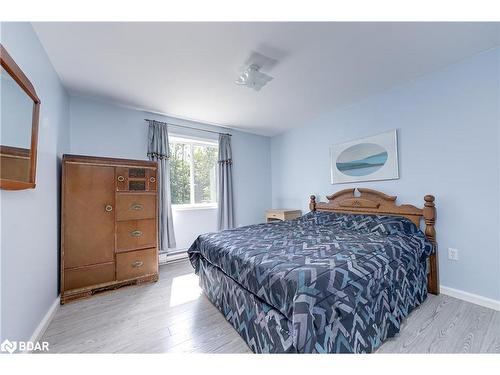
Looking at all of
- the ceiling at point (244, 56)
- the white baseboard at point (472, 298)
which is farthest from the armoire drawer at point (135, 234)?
the white baseboard at point (472, 298)

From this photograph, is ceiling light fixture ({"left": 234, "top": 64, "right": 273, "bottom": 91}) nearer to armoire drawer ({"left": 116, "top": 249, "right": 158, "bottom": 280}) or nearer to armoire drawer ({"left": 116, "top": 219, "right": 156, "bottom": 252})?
armoire drawer ({"left": 116, "top": 219, "right": 156, "bottom": 252})

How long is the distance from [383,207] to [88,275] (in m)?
3.43

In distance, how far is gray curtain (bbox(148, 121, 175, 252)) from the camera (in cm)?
308

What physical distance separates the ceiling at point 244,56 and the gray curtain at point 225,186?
1027 millimetres

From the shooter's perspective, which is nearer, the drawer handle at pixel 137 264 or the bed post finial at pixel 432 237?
the bed post finial at pixel 432 237

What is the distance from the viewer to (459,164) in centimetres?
201

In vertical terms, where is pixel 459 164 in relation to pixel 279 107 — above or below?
below

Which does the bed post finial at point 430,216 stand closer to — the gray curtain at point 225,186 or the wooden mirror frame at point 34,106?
the gray curtain at point 225,186

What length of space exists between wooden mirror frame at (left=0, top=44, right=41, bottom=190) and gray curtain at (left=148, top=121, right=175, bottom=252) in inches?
64.5

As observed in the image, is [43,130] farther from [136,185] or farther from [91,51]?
[136,185]

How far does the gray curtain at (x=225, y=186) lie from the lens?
3.73 metres
